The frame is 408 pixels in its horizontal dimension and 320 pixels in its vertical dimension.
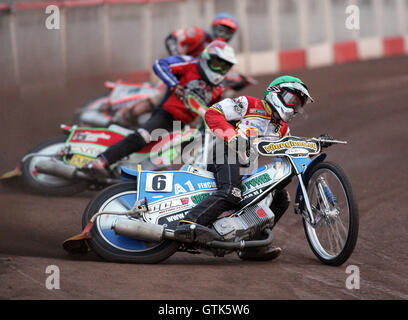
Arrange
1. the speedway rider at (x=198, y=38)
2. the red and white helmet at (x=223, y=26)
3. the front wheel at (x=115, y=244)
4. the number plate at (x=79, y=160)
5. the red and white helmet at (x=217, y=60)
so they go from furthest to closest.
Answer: the red and white helmet at (x=223, y=26) → the speedway rider at (x=198, y=38) → the number plate at (x=79, y=160) → the red and white helmet at (x=217, y=60) → the front wheel at (x=115, y=244)

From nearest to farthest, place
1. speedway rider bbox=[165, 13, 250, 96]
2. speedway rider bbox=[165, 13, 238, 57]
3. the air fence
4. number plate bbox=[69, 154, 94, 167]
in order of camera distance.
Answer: number plate bbox=[69, 154, 94, 167], speedway rider bbox=[165, 13, 250, 96], speedway rider bbox=[165, 13, 238, 57], the air fence

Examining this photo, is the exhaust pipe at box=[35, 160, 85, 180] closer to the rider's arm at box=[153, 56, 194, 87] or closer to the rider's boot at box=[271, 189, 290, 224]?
the rider's arm at box=[153, 56, 194, 87]

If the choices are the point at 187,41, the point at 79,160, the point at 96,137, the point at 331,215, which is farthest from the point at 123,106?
the point at 331,215

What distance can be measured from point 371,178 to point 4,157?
4757 mm

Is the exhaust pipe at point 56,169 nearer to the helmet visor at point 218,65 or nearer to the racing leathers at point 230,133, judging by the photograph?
the helmet visor at point 218,65

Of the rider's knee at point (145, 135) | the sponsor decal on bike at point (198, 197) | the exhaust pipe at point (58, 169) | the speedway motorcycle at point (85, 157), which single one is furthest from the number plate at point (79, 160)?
the sponsor decal on bike at point (198, 197)

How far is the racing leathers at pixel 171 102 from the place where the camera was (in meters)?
9.11

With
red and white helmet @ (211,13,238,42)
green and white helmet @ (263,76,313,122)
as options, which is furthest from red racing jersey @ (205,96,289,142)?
red and white helmet @ (211,13,238,42)

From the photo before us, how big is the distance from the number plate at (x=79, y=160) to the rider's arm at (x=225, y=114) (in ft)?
9.35

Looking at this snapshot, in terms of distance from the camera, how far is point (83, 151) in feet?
30.9

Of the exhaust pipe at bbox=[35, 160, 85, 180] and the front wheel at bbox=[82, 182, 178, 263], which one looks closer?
the front wheel at bbox=[82, 182, 178, 263]

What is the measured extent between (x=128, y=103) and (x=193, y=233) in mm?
4975

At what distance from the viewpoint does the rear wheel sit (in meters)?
9.21

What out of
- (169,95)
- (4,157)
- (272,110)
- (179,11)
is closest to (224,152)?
(272,110)
